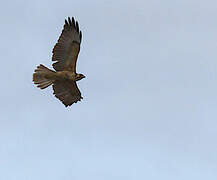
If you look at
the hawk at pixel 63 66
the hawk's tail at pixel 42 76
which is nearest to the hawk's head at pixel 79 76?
the hawk at pixel 63 66

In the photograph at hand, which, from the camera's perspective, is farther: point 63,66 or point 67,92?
point 67,92

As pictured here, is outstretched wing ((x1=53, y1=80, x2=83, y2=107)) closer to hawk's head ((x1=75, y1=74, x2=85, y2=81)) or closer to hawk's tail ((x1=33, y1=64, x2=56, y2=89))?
hawk's head ((x1=75, y1=74, x2=85, y2=81))

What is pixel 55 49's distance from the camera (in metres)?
22.5

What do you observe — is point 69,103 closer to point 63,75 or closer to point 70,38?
point 63,75

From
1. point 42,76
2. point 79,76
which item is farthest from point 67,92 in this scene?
point 42,76

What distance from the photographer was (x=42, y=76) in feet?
73.2

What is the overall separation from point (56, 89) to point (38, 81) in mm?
1219

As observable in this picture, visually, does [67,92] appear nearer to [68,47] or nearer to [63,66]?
[63,66]

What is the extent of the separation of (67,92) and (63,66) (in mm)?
1265

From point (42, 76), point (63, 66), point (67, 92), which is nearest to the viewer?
point (42, 76)

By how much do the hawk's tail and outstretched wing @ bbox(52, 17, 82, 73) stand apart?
1.96 feet

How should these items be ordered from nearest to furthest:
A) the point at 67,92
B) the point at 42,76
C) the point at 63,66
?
1. the point at 42,76
2. the point at 63,66
3. the point at 67,92

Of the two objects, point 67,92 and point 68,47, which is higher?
point 68,47

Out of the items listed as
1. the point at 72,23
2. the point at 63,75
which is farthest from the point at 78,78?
the point at 72,23
